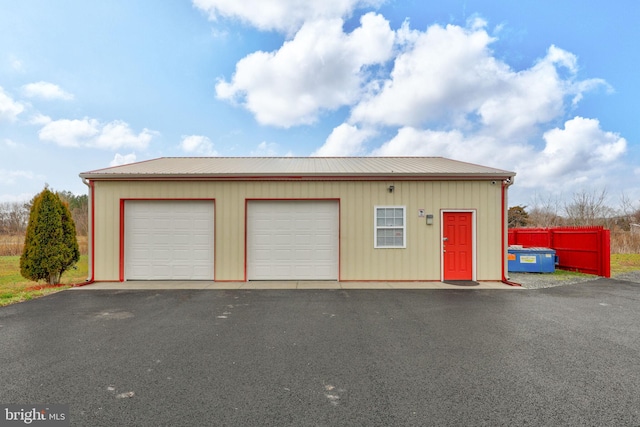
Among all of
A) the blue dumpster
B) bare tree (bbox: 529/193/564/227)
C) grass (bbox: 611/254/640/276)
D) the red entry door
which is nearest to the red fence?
grass (bbox: 611/254/640/276)

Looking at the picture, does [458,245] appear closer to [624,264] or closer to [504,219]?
[504,219]

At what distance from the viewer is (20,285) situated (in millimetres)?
7887

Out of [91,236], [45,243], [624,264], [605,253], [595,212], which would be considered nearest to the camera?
[45,243]

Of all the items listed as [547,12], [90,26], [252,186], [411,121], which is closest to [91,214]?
[252,186]

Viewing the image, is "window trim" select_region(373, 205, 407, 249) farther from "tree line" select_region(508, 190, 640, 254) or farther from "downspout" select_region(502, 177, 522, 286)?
"tree line" select_region(508, 190, 640, 254)

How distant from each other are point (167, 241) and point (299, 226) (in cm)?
370

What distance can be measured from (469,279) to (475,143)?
9.50m

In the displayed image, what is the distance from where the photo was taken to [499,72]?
12.0 m

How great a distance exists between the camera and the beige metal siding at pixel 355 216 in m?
7.80

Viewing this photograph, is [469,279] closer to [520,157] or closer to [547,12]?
[547,12]

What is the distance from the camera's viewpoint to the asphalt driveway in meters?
2.22

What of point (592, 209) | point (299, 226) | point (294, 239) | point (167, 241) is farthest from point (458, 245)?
point (592, 209)

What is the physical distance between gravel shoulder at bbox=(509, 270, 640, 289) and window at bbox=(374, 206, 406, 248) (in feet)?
11.2

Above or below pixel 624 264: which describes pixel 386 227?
above
